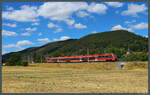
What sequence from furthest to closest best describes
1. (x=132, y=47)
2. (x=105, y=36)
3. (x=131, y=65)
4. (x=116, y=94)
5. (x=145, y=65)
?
(x=105, y=36) < (x=132, y=47) < (x=131, y=65) < (x=145, y=65) < (x=116, y=94)

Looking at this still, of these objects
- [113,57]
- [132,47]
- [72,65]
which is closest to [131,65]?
[113,57]

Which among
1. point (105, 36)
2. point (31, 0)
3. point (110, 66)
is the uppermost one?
point (105, 36)

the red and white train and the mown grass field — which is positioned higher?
the red and white train

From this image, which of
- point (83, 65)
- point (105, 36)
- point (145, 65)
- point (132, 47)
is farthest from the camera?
point (105, 36)

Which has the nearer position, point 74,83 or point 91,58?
point 74,83

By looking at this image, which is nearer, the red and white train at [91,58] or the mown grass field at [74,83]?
the mown grass field at [74,83]

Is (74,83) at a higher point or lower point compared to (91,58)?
lower

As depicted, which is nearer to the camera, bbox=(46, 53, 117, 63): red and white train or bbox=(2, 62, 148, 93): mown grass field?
bbox=(2, 62, 148, 93): mown grass field

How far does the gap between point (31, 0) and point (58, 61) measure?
191ft

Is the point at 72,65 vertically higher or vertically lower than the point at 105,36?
lower

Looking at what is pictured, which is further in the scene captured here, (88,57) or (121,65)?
(88,57)

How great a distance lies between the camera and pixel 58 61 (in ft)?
218

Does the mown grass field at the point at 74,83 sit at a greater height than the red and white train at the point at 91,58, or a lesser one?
lesser

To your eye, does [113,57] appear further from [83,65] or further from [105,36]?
[105,36]
